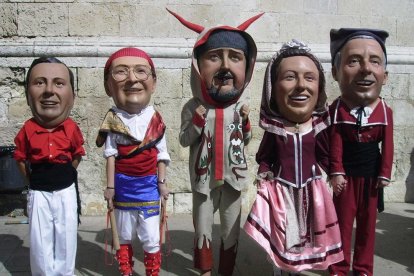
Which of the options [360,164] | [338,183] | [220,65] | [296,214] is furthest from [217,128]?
[360,164]

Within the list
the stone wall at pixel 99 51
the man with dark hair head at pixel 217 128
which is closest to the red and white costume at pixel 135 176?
the man with dark hair head at pixel 217 128

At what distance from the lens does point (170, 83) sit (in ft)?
17.8

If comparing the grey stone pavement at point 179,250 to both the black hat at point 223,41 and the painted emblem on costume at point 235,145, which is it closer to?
the painted emblem on costume at point 235,145

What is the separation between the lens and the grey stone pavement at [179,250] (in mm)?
3885

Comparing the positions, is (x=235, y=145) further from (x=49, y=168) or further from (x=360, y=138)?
(x=49, y=168)

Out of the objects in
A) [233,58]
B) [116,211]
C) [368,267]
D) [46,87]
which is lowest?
[368,267]

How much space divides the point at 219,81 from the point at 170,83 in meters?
2.03

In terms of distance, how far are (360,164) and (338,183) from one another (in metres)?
0.23

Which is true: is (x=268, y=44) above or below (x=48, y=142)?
above

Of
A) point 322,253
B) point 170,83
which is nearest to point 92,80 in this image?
point 170,83

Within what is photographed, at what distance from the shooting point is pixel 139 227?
136 inches

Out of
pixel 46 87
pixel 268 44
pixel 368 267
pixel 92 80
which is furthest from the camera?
pixel 268 44

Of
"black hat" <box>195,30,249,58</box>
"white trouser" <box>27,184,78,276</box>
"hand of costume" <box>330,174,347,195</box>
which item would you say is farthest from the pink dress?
"white trouser" <box>27,184,78,276</box>

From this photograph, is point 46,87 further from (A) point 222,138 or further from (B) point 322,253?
(B) point 322,253
